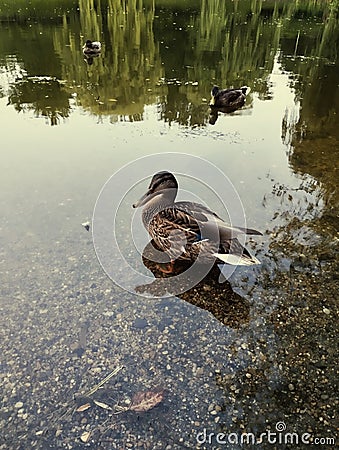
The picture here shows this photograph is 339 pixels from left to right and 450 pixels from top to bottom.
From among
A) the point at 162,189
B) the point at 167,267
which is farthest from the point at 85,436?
the point at 162,189

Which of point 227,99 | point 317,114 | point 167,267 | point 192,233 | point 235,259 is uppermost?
point 192,233

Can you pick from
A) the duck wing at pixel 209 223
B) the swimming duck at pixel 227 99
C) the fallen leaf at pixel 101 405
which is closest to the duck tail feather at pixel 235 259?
the duck wing at pixel 209 223

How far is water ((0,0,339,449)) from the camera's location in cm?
258

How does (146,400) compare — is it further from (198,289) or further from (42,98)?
(42,98)

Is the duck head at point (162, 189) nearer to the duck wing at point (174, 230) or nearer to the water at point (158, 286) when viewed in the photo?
the duck wing at point (174, 230)

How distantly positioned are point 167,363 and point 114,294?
2.93 ft

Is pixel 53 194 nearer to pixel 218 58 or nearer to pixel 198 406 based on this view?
pixel 198 406

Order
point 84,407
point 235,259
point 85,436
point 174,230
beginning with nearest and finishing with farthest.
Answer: point 85,436 < point 84,407 < point 235,259 < point 174,230

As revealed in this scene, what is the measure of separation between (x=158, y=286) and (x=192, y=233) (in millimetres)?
615

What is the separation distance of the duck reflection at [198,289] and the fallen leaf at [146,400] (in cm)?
89

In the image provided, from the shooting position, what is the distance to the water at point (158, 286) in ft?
8.46

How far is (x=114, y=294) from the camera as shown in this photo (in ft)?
11.6

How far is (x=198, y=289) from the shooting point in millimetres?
3645

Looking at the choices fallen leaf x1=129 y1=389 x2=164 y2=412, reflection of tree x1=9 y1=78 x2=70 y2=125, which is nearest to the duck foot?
fallen leaf x1=129 y1=389 x2=164 y2=412
